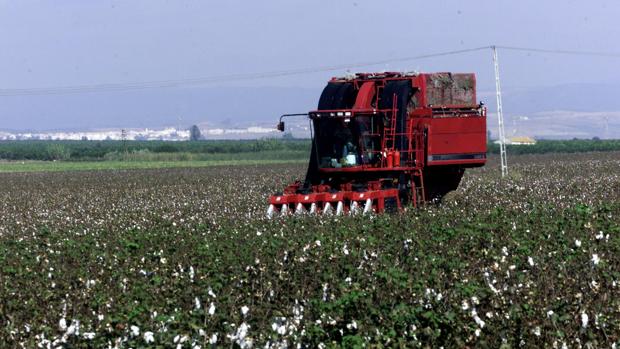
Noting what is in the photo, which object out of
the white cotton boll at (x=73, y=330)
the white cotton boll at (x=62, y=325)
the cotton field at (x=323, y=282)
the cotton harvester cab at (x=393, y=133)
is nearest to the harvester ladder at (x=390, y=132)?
the cotton harvester cab at (x=393, y=133)

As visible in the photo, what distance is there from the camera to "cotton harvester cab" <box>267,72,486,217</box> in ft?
76.3

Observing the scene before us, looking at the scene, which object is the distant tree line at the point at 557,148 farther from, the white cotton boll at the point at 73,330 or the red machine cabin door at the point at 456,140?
the white cotton boll at the point at 73,330

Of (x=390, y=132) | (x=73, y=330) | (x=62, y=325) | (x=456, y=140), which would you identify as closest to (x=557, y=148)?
(x=456, y=140)

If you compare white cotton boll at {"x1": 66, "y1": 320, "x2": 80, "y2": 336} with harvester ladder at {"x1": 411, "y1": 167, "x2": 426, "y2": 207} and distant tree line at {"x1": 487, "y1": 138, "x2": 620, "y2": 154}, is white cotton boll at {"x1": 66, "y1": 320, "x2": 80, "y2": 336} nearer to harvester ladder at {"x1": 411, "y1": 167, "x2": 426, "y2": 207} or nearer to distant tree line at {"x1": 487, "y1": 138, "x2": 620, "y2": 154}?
harvester ladder at {"x1": 411, "y1": 167, "x2": 426, "y2": 207}

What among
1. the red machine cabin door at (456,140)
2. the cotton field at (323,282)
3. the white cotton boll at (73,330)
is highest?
the red machine cabin door at (456,140)

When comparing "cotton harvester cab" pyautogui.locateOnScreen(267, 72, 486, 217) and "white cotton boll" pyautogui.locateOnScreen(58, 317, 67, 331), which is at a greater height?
"cotton harvester cab" pyautogui.locateOnScreen(267, 72, 486, 217)

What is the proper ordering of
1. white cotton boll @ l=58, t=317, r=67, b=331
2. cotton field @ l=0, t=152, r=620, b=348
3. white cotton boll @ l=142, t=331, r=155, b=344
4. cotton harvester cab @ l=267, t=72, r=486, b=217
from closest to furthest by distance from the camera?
1. white cotton boll @ l=142, t=331, r=155, b=344
2. cotton field @ l=0, t=152, r=620, b=348
3. white cotton boll @ l=58, t=317, r=67, b=331
4. cotton harvester cab @ l=267, t=72, r=486, b=217

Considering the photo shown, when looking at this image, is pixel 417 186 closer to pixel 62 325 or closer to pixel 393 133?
pixel 393 133

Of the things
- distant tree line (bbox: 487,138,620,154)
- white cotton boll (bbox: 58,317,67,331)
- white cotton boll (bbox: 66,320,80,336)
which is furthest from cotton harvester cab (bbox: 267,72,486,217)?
distant tree line (bbox: 487,138,620,154)

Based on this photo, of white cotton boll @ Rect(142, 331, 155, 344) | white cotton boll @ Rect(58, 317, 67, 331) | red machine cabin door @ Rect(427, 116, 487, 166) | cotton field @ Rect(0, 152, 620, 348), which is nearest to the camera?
white cotton boll @ Rect(142, 331, 155, 344)

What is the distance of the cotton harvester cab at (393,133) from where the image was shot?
2327 centimetres

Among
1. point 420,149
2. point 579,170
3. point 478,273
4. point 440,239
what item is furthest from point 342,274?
point 579,170

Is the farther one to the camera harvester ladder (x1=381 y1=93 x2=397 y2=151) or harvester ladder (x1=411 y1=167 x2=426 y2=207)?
harvester ladder (x1=411 y1=167 x2=426 y2=207)

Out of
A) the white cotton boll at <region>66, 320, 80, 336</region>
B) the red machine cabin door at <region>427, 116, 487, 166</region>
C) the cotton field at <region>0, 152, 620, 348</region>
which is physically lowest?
the cotton field at <region>0, 152, 620, 348</region>
